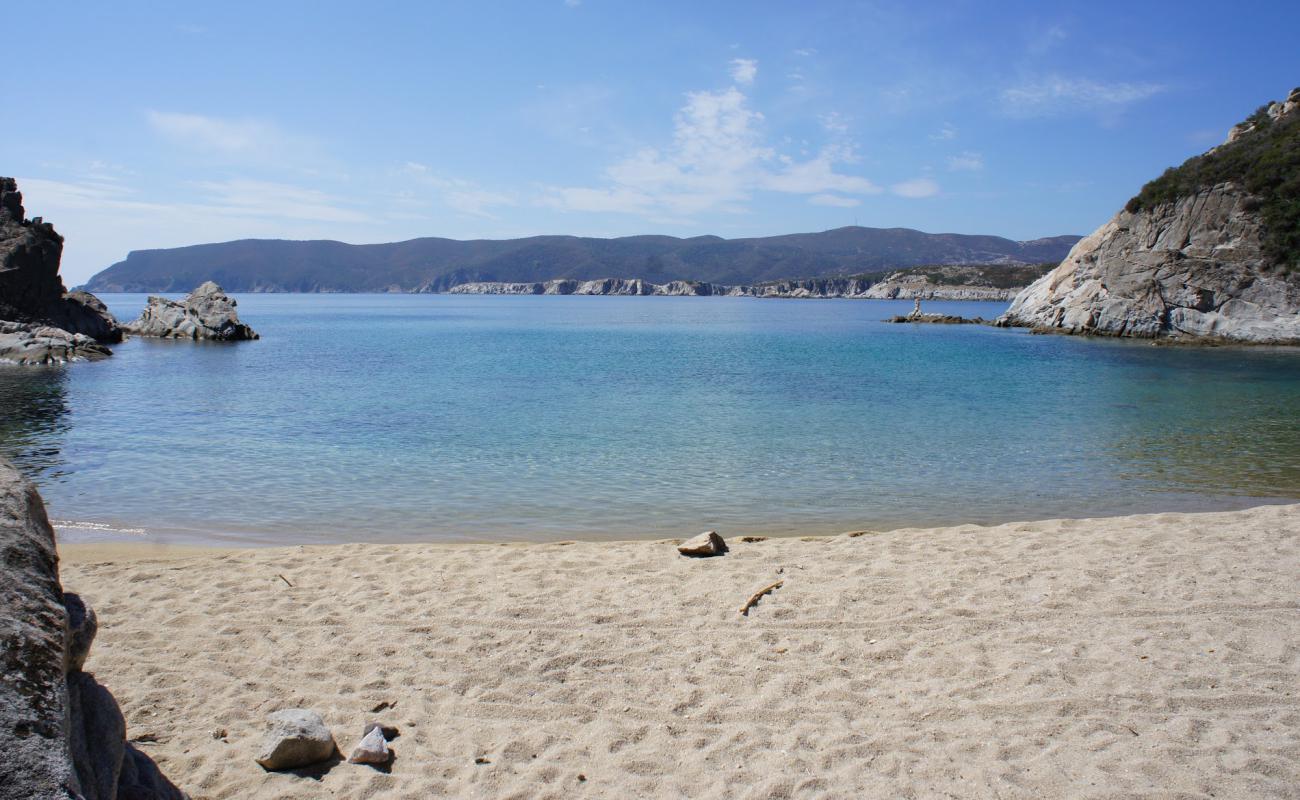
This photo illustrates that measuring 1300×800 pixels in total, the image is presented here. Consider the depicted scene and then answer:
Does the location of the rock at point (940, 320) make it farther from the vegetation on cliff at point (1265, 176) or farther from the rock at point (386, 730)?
the rock at point (386, 730)

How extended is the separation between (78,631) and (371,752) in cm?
175

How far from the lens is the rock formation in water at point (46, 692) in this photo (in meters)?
2.23

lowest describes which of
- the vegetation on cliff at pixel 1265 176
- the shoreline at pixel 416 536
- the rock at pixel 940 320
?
the shoreline at pixel 416 536

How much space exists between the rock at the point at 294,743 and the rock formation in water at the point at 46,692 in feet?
2.53

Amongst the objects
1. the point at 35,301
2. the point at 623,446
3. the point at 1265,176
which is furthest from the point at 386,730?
the point at 1265,176

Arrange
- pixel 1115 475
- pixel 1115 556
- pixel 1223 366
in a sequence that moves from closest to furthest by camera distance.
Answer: pixel 1115 556 → pixel 1115 475 → pixel 1223 366

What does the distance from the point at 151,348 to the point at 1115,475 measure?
1830 inches

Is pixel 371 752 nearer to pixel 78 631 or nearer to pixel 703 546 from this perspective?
pixel 78 631

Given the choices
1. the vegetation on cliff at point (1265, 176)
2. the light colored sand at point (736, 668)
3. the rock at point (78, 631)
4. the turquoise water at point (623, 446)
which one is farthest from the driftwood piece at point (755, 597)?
the vegetation on cliff at point (1265, 176)

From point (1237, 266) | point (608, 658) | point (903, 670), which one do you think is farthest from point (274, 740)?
point (1237, 266)

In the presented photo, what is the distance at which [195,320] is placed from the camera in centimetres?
5144

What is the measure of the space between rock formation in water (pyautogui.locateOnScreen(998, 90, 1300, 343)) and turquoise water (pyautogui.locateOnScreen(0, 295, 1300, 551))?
49.8 ft

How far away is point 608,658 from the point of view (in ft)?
18.0

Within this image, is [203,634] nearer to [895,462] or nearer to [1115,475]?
[895,462]
